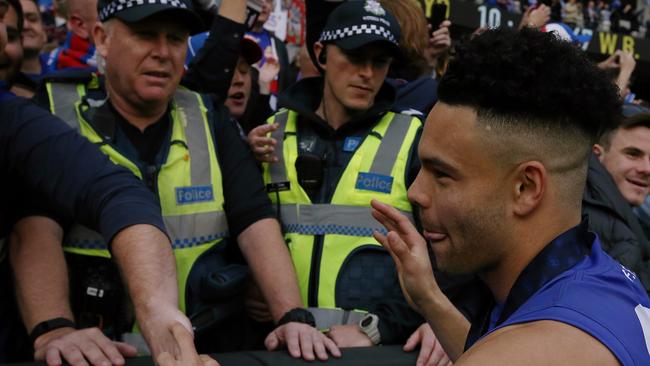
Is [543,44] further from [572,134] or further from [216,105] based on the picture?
[216,105]

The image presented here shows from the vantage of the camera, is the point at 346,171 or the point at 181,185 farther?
the point at 346,171

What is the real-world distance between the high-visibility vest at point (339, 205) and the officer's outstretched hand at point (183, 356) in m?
1.03

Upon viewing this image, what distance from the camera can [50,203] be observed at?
2771mm

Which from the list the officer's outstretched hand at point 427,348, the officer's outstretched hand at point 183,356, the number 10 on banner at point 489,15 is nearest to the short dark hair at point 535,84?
the officer's outstretched hand at point 183,356

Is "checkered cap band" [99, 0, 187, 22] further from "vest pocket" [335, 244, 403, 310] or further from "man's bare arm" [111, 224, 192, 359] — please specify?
"vest pocket" [335, 244, 403, 310]

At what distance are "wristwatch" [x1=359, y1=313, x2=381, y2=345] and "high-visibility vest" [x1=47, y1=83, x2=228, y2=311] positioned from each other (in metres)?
0.62

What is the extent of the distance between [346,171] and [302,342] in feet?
2.67

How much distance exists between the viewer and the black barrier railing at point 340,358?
99.7 inches

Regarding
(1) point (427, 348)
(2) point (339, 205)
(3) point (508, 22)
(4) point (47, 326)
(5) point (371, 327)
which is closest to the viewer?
(4) point (47, 326)

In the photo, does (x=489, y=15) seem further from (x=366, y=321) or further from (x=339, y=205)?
(x=366, y=321)

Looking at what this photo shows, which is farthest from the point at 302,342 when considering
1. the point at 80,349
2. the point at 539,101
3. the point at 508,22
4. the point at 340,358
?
the point at 508,22

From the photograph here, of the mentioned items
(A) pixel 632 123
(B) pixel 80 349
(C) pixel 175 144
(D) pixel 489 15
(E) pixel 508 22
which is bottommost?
(E) pixel 508 22

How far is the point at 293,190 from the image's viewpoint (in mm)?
3346

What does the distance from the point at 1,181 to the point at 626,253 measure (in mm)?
2426
